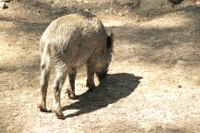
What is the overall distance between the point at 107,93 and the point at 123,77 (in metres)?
0.66

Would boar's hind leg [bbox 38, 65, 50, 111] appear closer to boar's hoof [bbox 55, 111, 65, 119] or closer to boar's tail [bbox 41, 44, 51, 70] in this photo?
boar's tail [bbox 41, 44, 51, 70]

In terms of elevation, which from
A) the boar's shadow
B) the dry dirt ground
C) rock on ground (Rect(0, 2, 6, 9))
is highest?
rock on ground (Rect(0, 2, 6, 9))

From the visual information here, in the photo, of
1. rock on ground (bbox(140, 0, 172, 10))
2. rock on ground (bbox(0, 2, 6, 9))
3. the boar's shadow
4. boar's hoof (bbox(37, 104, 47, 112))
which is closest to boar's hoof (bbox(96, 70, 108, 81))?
the boar's shadow

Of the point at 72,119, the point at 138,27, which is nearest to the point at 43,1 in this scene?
the point at 138,27

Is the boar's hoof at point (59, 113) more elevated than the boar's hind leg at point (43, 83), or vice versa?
the boar's hind leg at point (43, 83)

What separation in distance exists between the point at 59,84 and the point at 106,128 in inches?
33.3

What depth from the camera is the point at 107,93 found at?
433 centimetres

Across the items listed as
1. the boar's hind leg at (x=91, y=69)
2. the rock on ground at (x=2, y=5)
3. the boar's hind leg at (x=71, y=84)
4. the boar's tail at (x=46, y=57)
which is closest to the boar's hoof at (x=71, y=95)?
the boar's hind leg at (x=71, y=84)

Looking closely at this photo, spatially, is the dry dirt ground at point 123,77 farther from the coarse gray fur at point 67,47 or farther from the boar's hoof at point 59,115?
the coarse gray fur at point 67,47

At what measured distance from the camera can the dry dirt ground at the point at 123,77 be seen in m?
3.43

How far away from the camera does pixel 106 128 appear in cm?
330

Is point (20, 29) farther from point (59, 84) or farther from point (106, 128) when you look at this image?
point (106, 128)

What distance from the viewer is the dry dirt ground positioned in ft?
11.2

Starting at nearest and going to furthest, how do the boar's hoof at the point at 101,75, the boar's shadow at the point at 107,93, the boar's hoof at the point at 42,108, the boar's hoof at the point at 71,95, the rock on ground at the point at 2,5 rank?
the boar's hoof at the point at 42,108 → the boar's shadow at the point at 107,93 → the boar's hoof at the point at 71,95 → the boar's hoof at the point at 101,75 → the rock on ground at the point at 2,5
